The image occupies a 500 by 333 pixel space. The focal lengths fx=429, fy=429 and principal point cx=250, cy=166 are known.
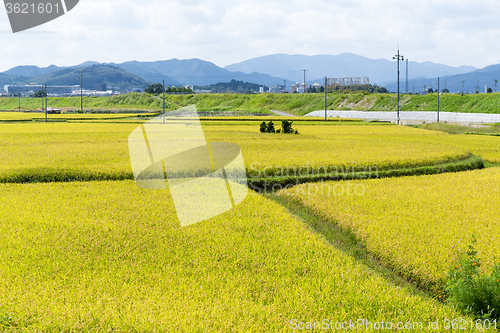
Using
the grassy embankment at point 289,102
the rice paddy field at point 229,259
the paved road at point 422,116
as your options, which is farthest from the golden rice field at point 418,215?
the grassy embankment at point 289,102

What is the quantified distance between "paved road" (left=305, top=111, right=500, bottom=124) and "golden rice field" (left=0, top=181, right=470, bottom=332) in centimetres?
5995

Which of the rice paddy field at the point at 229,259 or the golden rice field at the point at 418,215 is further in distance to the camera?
the golden rice field at the point at 418,215

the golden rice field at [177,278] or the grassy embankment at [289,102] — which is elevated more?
the grassy embankment at [289,102]

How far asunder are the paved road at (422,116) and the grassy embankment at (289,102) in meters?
5.41

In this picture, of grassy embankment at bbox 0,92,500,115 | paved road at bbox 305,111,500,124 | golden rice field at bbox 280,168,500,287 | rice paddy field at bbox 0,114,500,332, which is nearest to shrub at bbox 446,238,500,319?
rice paddy field at bbox 0,114,500,332

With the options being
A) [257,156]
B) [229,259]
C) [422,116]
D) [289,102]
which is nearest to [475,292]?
[229,259]

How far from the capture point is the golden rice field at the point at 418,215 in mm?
7852

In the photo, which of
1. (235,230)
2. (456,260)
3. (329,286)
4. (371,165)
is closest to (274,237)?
(235,230)

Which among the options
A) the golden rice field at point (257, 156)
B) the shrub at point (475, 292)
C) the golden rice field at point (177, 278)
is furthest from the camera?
the golden rice field at point (257, 156)

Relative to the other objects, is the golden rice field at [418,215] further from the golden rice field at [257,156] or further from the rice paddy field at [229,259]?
the golden rice field at [257,156]

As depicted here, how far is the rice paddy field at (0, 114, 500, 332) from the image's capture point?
553 centimetres

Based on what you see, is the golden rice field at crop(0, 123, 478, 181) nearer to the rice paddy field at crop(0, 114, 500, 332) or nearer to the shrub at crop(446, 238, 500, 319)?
the rice paddy field at crop(0, 114, 500, 332)

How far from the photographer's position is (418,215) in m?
10.6

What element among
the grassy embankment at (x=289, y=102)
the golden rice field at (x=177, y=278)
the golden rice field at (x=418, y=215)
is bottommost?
the golden rice field at (x=418, y=215)
